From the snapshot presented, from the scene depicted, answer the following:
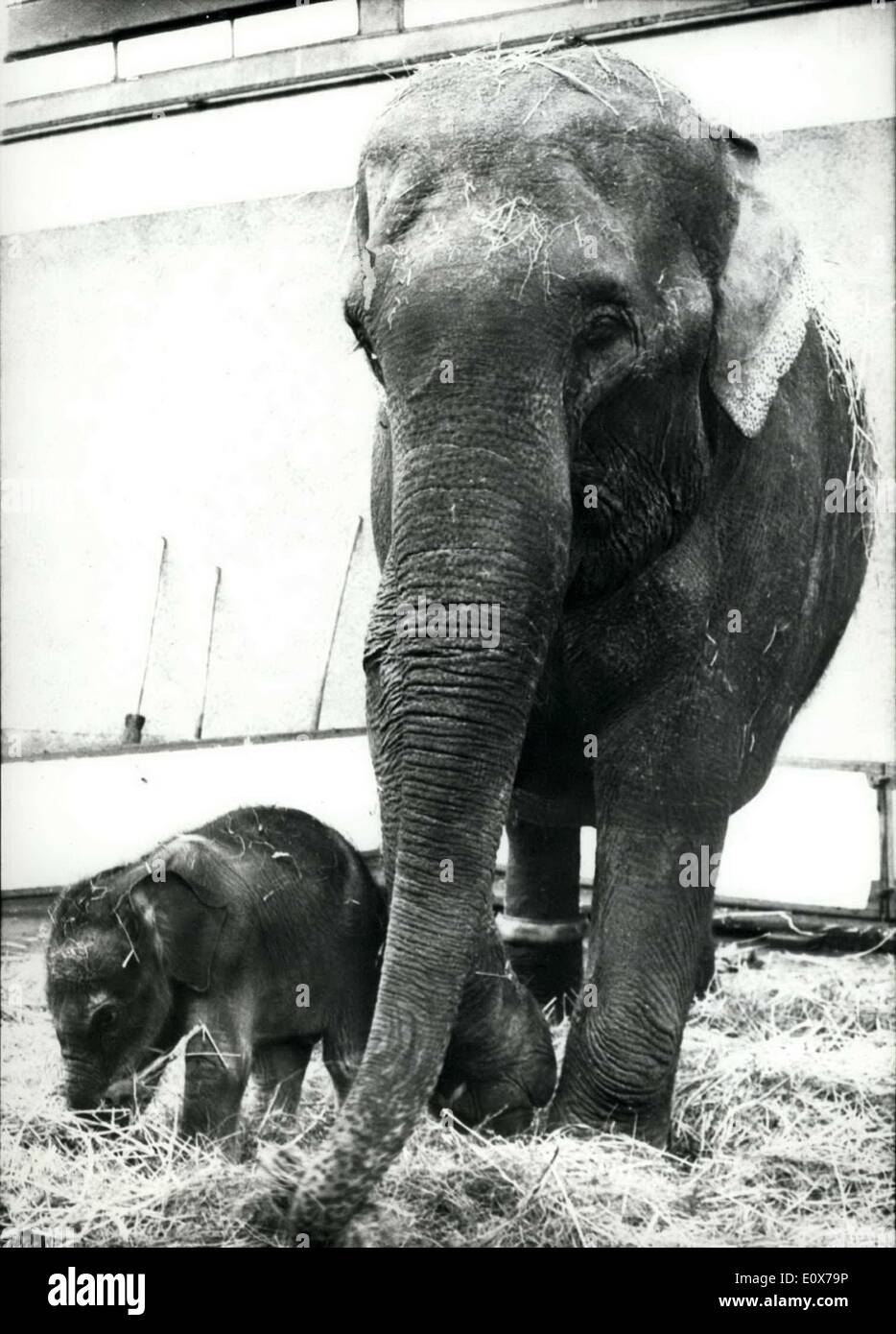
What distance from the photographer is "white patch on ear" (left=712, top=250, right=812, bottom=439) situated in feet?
14.7

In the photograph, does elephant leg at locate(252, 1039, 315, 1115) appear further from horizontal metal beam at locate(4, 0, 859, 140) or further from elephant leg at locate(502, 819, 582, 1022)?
horizontal metal beam at locate(4, 0, 859, 140)

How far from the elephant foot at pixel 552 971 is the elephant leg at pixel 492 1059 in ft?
4.37

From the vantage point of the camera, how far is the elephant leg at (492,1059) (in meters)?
4.58

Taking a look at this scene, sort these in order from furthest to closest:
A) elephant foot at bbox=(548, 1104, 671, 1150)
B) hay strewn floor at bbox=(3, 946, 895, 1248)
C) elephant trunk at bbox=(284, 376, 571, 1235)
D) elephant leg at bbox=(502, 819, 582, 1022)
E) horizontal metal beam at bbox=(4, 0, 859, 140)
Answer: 1. elephant leg at bbox=(502, 819, 582, 1022)
2. horizontal metal beam at bbox=(4, 0, 859, 140)
3. elephant foot at bbox=(548, 1104, 671, 1150)
4. hay strewn floor at bbox=(3, 946, 895, 1248)
5. elephant trunk at bbox=(284, 376, 571, 1235)

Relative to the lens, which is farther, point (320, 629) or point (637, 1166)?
point (320, 629)

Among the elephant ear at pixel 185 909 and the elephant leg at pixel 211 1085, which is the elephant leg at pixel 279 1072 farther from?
the elephant ear at pixel 185 909

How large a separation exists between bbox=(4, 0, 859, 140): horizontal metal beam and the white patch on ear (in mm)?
933

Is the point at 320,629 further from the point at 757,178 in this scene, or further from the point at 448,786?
the point at 448,786

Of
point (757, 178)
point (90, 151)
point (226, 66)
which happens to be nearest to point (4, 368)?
point (90, 151)

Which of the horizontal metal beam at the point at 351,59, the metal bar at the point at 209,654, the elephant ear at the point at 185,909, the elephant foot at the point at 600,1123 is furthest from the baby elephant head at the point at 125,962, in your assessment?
the metal bar at the point at 209,654

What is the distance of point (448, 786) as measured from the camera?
382cm

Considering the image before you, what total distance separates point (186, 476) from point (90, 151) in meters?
1.63

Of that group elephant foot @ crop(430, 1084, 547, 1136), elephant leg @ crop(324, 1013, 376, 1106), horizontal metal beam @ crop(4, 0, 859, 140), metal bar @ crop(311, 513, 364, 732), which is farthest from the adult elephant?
metal bar @ crop(311, 513, 364, 732)

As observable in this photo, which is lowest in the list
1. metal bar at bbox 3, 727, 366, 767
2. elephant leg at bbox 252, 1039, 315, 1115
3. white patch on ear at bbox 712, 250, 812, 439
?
elephant leg at bbox 252, 1039, 315, 1115
